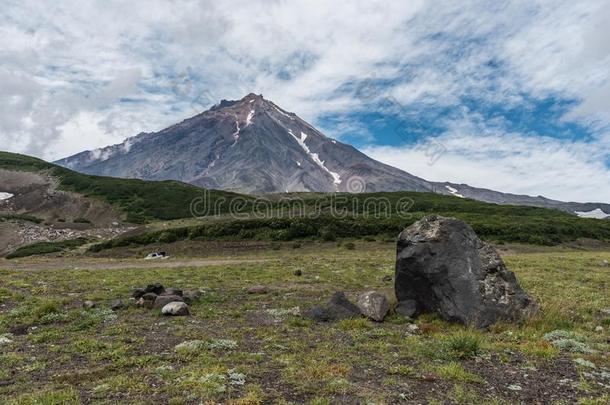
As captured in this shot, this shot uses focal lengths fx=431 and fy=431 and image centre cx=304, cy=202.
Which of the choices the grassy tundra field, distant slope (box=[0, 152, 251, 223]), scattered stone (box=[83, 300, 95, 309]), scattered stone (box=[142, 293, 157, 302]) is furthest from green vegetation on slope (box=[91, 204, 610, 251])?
distant slope (box=[0, 152, 251, 223])

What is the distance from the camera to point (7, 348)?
13.3 m

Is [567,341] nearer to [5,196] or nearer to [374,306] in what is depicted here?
[374,306]

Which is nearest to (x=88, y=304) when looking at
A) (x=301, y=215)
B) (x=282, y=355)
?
(x=282, y=355)

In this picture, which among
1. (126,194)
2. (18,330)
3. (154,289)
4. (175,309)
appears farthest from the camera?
(126,194)

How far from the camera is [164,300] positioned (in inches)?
776

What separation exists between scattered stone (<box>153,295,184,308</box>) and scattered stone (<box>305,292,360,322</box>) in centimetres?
634

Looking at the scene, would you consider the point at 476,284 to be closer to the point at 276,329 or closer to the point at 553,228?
the point at 276,329

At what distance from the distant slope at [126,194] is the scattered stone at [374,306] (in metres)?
93.5

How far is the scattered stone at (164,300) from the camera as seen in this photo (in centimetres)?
1955

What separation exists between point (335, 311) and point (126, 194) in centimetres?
12152

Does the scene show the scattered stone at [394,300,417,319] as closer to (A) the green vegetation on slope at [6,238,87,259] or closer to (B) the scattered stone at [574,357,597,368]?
(B) the scattered stone at [574,357,597,368]

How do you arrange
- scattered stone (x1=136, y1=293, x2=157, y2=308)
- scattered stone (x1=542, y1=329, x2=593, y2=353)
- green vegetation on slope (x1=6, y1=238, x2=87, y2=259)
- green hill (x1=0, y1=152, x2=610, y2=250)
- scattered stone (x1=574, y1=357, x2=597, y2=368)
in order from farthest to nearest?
green hill (x1=0, y1=152, x2=610, y2=250) → green vegetation on slope (x1=6, y1=238, x2=87, y2=259) → scattered stone (x1=136, y1=293, x2=157, y2=308) → scattered stone (x1=542, y1=329, x2=593, y2=353) → scattered stone (x1=574, y1=357, x2=597, y2=368)

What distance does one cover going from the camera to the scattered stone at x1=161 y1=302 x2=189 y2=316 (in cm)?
1833

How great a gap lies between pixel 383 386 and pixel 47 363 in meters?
9.13
